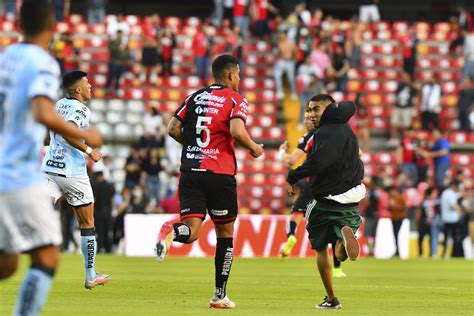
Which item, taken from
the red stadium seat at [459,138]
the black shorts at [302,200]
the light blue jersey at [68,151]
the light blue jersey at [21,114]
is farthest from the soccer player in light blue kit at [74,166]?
the red stadium seat at [459,138]

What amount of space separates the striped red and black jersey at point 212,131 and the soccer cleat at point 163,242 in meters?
0.67

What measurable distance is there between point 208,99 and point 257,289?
13.2ft

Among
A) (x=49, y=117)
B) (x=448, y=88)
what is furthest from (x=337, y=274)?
(x=448, y=88)

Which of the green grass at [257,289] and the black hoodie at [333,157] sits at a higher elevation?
the black hoodie at [333,157]

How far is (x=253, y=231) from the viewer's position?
2766cm

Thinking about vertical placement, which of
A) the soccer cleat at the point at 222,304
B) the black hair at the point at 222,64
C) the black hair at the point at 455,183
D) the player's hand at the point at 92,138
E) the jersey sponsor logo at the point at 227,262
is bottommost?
the black hair at the point at 455,183

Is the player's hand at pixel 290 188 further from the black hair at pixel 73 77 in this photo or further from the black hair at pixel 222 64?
the black hair at pixel 73 77

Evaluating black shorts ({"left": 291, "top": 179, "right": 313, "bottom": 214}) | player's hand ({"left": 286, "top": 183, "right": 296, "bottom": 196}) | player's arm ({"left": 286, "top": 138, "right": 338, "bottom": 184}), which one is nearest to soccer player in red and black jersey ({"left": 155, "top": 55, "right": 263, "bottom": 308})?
player's hand ({"left": 286, "top": 183, "right": 296, "bottom": 196})

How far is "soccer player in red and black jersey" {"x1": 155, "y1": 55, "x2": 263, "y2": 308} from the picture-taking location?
11.9 metres

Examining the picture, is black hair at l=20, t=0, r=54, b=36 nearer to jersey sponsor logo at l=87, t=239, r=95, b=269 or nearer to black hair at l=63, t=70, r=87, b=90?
black hair at l=63, t=70, r=87, b=90

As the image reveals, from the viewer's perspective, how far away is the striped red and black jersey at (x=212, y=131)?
39.3ft

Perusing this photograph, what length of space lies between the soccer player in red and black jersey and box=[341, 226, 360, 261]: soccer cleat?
1125mm

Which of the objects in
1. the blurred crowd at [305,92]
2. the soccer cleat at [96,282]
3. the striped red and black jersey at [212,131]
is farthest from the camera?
the blurred crowd at [305,92]

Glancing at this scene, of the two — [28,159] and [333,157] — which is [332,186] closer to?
[333,157]
